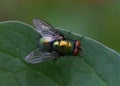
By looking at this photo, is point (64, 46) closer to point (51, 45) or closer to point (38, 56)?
point (51, 45)

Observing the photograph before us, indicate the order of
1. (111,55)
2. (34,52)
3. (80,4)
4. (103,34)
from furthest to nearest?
(80,4)
(103,34)
(34,52)
(111,55)

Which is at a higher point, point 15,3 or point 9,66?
point 9,66

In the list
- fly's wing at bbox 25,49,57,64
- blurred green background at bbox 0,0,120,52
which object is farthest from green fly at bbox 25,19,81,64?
blurred green background at bbox 0,0,120,52

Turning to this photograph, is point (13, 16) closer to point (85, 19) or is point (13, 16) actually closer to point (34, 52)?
point (85, 19)

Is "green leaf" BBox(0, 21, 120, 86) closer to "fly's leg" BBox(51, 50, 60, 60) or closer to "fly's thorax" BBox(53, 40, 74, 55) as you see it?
"fly's leg" BBox(51, 50, 60, 60)

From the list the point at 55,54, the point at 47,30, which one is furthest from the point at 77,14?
the point at 55,54

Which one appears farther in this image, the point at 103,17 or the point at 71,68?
the point at 103,17

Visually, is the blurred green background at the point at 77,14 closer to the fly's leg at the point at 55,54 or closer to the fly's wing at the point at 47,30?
the fly's wing at the point at 47,30

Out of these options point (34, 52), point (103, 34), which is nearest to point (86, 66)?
point (34, 52)
